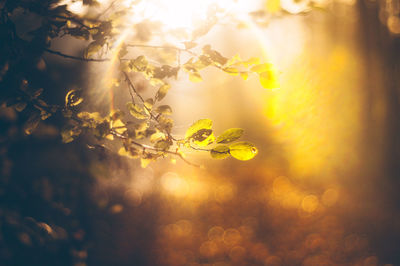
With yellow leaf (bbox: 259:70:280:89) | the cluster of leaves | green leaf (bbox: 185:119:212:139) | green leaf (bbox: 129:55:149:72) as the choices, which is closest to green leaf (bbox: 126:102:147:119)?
the cluster of leaves

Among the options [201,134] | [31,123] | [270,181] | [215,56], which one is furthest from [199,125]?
[270,181]

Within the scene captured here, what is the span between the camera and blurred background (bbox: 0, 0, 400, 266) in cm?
174

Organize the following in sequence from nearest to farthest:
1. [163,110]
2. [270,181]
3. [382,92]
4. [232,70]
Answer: [232,70]
[163,110]
[382,92]
[270,181]

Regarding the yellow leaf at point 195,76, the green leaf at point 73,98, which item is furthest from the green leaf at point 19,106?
the yellow leaf at point 195,76

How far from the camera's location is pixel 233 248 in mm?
4184

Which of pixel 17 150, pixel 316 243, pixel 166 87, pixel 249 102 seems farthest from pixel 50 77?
pixel 249 102

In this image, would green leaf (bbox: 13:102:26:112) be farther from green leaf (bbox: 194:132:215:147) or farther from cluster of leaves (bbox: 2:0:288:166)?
green leaf (bbox: 194:132:215:147)

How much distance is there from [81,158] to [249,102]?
10.4 m

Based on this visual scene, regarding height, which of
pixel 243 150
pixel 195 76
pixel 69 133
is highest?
pixel 195 76

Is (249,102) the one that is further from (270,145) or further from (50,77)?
(50,77)

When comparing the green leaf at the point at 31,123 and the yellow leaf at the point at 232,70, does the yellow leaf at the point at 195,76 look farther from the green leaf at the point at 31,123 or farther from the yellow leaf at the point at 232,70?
the green leaf at the point at 31,123

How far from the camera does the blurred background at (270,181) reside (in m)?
1.74

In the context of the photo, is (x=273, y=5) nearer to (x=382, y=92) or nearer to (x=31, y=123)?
(x=31, y=123)

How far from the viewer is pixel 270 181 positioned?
303 inches
